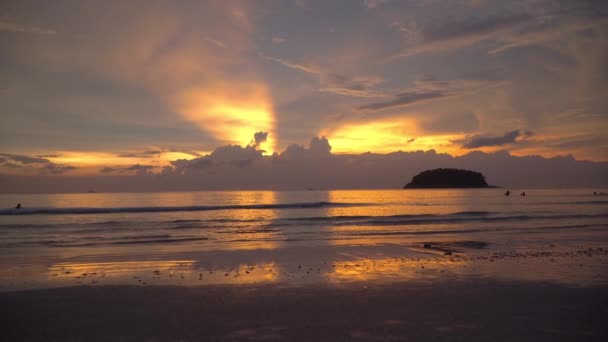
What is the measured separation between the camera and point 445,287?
1170 cm

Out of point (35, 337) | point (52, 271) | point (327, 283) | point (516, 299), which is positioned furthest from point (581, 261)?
point (52, 271)

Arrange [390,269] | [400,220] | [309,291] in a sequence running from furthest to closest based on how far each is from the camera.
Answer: [400,220] < [390,269] < [309,291]

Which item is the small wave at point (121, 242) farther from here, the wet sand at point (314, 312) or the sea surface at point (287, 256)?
the wet sand at point (314, 312)

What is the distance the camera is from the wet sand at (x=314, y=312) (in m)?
8.05

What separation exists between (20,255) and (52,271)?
5.53 meters

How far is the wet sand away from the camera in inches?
317

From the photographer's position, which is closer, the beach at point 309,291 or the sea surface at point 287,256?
the beach at point 309,291

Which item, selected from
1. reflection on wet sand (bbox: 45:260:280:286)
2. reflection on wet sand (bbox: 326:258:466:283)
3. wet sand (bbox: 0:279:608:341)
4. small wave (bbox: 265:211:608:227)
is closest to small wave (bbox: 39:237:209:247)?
reflection on wet sand (bbox: 45:260:280:286)

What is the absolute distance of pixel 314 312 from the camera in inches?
367

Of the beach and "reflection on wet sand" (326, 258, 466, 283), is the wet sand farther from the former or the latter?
"reflection on wet sand" (326, 258, 466, 283)

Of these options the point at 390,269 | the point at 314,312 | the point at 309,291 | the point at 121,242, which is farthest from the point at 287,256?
the point at 121,242

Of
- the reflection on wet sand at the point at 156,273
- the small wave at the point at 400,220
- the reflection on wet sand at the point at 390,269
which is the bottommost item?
the small wave at the point at 400,220

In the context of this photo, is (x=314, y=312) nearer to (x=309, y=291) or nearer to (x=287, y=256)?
(x=309, y=291)

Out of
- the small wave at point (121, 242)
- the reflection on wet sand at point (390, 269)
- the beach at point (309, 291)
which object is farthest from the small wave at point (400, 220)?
the reflection on wet sand at point (390, 269)
